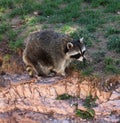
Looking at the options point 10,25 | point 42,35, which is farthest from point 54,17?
point 42,35

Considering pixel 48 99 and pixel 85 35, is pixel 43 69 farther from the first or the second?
pixel 85 35

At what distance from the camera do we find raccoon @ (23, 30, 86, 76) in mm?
7637

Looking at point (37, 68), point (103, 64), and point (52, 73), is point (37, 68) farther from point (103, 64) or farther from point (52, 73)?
point (103, 64)

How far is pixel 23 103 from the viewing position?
8328 millimetres

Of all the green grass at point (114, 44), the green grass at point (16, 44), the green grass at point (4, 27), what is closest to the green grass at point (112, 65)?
the green grass at point (114, 44)

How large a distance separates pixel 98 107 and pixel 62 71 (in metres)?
0.99

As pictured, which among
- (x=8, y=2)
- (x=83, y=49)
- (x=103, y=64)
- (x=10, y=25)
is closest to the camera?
(x=83, y=49)

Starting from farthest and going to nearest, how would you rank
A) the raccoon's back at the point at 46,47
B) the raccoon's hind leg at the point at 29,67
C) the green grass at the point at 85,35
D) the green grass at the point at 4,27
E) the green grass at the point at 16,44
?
the green grass at the point at 4,27
the green grass at the point at 16,44
the green grass at the point at 85,35
the raccoon's hind leg at the point at 29,67
the raccoon's back at the point at 46,47

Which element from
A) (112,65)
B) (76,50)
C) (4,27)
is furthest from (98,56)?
(4,27)

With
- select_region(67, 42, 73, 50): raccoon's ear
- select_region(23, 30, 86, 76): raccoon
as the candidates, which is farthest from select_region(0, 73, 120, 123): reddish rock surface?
select_region(67, 42, 73, 50): raccoon's ear

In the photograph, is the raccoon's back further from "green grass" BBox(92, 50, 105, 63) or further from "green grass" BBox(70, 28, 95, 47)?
"green grass" BBox(70, 28, 95, 47)

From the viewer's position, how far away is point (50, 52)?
777 cm

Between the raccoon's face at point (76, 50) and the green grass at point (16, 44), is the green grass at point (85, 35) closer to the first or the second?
the raccoon's face at point (76, 50)

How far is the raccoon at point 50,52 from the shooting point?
25.1 ft
